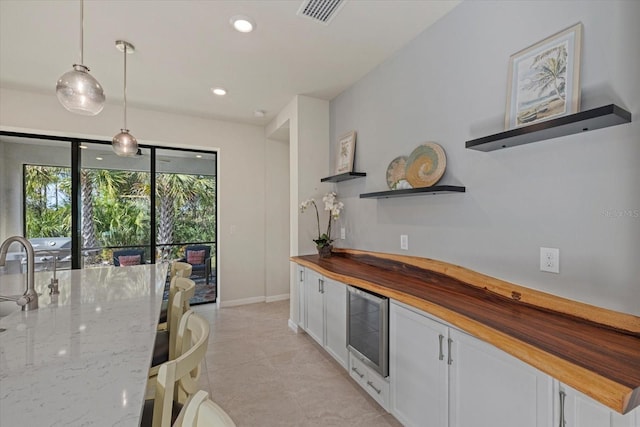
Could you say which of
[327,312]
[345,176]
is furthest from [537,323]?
[345,176]

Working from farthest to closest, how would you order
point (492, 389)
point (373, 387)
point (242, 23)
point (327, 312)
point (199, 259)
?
point (199, 259), point (327, 312), point (242, 23), point (373, 387), point (492, 389)

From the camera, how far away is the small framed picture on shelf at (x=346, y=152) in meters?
3.27

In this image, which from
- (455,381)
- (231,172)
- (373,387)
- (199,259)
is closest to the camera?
(455,381)

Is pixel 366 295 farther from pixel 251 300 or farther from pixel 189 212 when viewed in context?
pixel 189 212

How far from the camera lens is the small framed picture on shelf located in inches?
129

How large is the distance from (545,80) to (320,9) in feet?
4.94

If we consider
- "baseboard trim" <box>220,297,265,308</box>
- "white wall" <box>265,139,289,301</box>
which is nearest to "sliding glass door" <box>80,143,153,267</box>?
"baseboard trim" <box>220,297,265,308</box>

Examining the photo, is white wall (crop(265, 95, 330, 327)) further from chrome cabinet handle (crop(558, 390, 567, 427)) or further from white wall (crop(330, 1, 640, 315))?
chrome cabinet handle (crop(558, 390, 567, 427))

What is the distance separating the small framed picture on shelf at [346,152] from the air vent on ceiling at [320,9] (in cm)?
125

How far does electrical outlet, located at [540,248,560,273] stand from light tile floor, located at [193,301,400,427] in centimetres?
138

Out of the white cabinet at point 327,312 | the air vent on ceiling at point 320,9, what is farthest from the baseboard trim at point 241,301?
the air vent on ceiling at point 320,9

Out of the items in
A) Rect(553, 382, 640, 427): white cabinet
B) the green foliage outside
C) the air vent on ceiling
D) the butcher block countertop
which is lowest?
Rect(553, 382, 640, 427): white cabinet

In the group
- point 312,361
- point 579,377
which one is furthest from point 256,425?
point 579,377

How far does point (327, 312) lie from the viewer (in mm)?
2725
